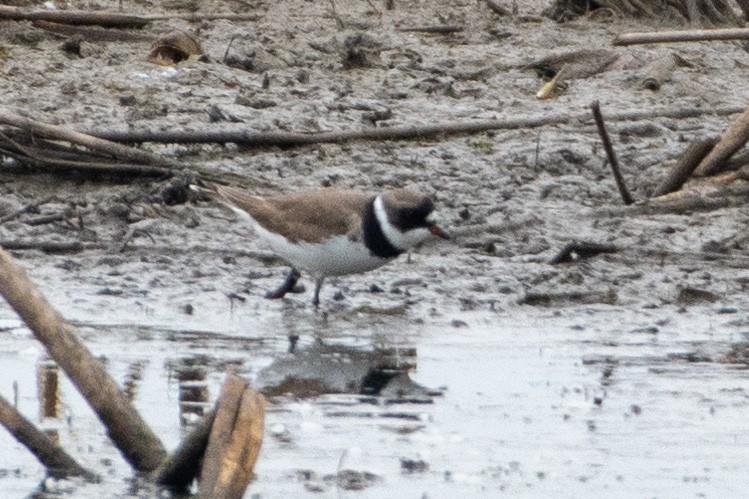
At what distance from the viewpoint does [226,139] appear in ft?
37.1

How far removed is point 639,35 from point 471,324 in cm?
397

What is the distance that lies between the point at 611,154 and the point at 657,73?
289 cm

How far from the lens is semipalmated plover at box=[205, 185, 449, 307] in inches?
366

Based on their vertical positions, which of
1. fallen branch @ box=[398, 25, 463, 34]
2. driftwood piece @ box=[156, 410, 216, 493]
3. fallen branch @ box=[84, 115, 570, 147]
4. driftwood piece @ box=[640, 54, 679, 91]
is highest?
fallen branch @ box=[398, 25, 463, 34]

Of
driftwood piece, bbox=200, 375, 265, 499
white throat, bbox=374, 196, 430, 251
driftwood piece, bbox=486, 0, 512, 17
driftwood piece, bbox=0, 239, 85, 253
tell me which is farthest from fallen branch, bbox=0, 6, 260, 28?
driftwood piece, bbox=200, 375, 265, 499

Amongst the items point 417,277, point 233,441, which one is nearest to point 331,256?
point 417,277

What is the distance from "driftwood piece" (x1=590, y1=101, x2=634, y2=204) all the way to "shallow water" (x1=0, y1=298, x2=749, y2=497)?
1426mm

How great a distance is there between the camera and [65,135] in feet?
34.7

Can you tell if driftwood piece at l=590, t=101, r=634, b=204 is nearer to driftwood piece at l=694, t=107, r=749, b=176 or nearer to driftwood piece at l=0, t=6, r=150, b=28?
driftwood piece at l=694, t=107, r=749, b=176

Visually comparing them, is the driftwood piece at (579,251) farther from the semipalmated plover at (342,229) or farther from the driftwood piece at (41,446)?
the driftwood piece at (41,446)

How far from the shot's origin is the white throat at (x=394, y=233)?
9242 mm

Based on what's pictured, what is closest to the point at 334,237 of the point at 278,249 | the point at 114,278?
the point at 278,249

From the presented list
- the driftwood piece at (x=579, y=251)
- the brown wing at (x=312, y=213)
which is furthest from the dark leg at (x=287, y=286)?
the driftwood piece at (x=579, y=251)

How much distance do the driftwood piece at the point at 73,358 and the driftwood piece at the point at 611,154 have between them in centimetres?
510
